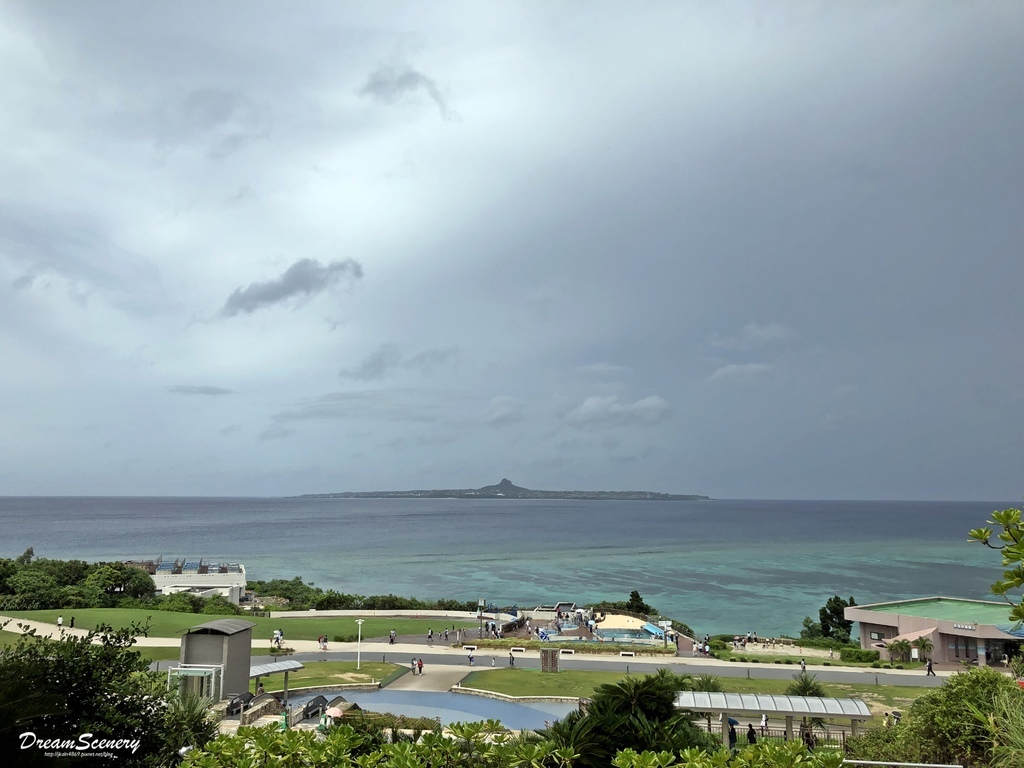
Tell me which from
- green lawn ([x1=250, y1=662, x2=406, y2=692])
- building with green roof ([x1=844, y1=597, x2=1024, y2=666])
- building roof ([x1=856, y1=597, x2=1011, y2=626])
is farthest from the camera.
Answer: building roof ([x1=856, y1=597, x2=1011, y2=626])

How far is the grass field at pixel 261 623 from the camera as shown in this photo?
115 ft

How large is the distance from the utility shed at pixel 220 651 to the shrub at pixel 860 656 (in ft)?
91.8

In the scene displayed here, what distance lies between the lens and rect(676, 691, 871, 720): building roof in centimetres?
1686

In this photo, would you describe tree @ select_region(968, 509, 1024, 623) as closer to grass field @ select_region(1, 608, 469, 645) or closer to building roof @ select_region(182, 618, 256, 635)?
building roof @ select_region(182, 618, 256, 635)

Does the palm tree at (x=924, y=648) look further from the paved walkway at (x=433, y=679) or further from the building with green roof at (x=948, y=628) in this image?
the paved walkway at (x=433, y=679)

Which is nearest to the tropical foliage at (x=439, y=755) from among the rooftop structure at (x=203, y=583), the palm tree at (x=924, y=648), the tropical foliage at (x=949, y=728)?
the tropical foliage at (x=949, y=728)

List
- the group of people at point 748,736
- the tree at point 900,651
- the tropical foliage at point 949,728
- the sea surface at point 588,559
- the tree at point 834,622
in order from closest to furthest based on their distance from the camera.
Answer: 1. the tropical foliage at point 949,728
2. the group of people at point 748,736
3. the tree at point 900,651
4. the tree at point 834,622
5. the sea surface at point 588,559

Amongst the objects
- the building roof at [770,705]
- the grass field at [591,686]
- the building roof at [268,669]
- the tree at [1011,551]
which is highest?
the tree at [1011,551]

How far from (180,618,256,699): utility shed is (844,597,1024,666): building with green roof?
99.4ft

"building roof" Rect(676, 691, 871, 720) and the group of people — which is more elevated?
"building roof" Rect(676, 691, 871, 720)

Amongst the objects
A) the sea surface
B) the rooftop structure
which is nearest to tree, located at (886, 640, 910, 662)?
the sea surface

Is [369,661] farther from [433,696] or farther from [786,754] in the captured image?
[786,754]

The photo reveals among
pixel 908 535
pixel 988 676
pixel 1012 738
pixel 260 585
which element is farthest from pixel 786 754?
pixel 908 535

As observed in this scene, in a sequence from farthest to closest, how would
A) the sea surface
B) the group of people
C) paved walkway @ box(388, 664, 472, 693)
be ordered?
the sea surface, paved walkway @ box(388, 664, 472, 693), the group of people
